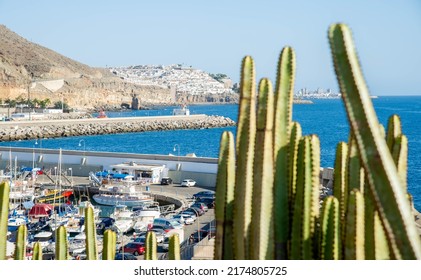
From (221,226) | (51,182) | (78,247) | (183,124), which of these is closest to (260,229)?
(221,226)

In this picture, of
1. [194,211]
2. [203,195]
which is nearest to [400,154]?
[194,211]

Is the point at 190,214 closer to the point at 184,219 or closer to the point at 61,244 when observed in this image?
the point at 184,219

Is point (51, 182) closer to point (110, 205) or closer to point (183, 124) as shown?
point (110, 205)

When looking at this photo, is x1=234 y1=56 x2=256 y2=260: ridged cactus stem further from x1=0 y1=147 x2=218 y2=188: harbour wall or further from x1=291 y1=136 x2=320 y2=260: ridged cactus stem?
x1=0 y1=147 x2=218 y2=188: harbour wall

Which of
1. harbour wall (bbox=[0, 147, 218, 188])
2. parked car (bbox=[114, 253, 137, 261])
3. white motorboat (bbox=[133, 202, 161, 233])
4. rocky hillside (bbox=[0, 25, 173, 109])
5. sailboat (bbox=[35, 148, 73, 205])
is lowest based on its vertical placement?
sailboat (bbox=[35, 148, 73, 205])

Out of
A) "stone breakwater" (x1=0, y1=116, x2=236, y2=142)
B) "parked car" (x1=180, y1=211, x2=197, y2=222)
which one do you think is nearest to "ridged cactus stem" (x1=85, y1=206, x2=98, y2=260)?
"parked car" (x1=180, y1=211, x2=197, y2=222)
